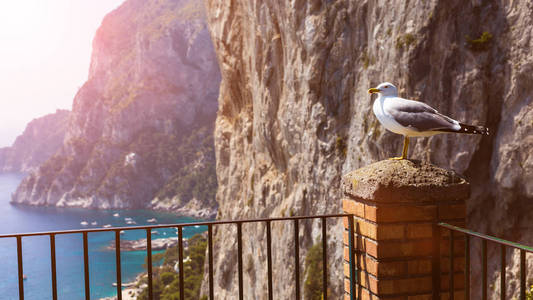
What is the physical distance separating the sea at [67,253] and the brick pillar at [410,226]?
272ft

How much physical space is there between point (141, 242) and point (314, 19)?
3905 inches

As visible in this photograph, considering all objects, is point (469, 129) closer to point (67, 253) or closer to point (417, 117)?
point (417, 117)

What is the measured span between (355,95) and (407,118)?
15197 millimetres

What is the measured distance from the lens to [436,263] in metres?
3.36

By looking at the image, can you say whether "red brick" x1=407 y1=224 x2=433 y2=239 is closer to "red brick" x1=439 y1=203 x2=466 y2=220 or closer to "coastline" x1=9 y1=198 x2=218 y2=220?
"red brick" x1=439 y1=203 x2=466 y2=220

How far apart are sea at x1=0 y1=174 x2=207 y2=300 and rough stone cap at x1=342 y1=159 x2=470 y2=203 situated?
272 feet

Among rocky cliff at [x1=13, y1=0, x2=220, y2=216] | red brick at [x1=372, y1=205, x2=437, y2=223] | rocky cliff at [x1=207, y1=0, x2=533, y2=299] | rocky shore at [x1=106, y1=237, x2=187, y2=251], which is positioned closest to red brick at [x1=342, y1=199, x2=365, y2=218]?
red brick at [x1=372, y1=205, x2=437, y2=223]

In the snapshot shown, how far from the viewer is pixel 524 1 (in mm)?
13422

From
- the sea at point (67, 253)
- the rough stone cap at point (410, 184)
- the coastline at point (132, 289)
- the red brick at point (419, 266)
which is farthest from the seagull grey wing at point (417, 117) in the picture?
the sea at point (67, 253)

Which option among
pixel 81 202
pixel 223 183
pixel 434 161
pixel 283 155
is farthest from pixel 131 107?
pixel 434 161

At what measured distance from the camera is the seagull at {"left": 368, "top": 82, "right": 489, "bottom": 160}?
149 inches

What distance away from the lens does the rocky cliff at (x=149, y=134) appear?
148625 mm

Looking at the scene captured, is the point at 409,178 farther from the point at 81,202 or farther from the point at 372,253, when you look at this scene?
the point at 81,202

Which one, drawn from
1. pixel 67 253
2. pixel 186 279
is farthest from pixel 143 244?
pixel 186 279
